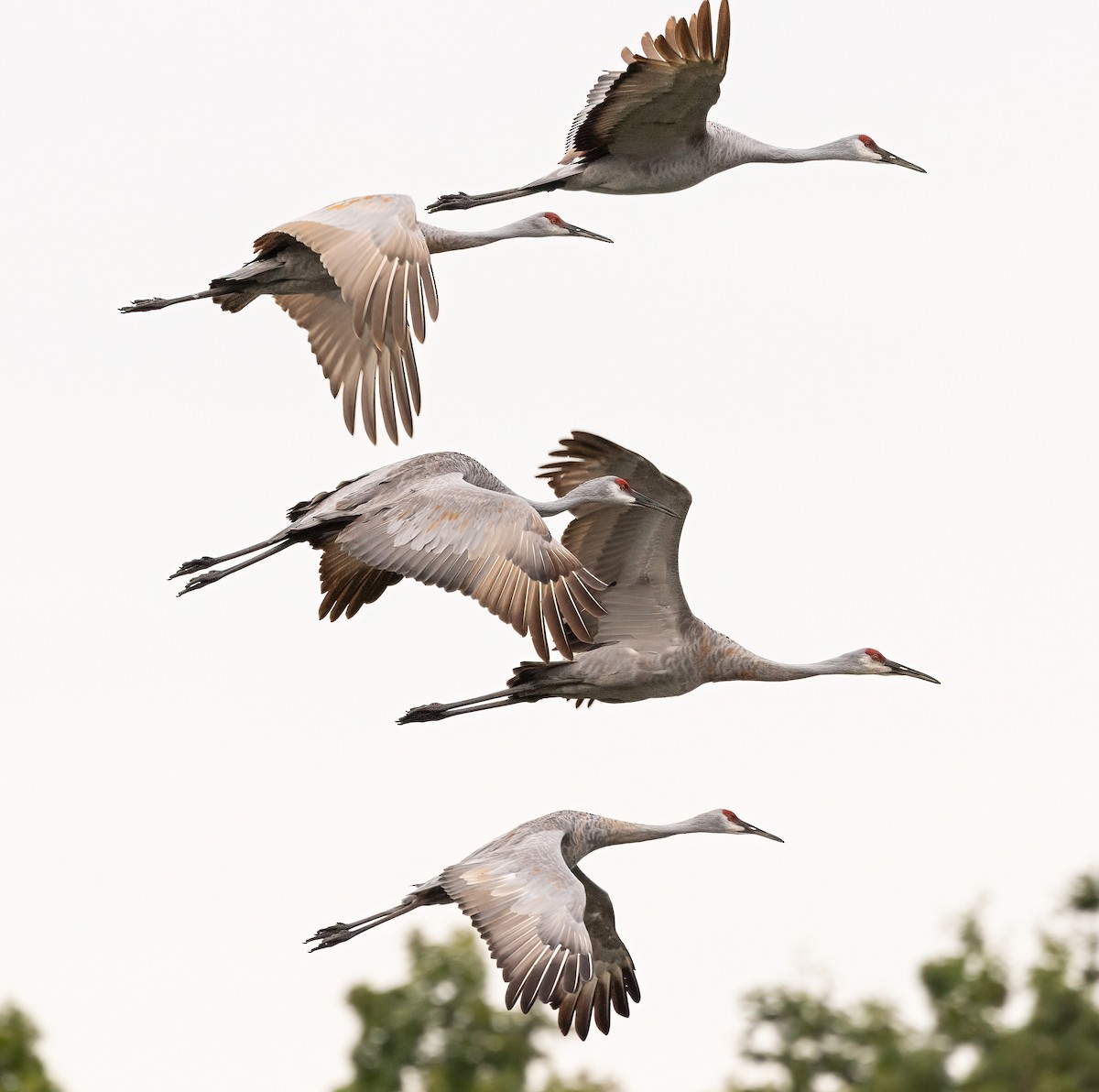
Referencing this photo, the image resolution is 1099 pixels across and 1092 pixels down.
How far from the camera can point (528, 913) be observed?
14805 millimetres

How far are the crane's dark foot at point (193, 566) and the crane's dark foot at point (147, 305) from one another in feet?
6.85

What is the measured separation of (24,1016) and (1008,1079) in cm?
1236

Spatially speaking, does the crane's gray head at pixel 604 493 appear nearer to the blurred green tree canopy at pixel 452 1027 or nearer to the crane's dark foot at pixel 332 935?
the crane's dark foot at pixel 332 935

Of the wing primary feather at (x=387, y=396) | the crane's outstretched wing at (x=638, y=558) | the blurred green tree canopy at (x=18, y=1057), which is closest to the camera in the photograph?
the wing primary feather at (x=387, y=396)

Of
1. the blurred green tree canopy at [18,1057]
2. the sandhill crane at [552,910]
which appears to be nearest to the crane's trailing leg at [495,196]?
the sandhill crane at [552,910]

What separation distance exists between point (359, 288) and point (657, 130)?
313 cm

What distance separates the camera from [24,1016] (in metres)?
33.0

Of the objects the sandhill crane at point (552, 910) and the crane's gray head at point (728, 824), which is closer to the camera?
the sandhill crane at point (552, 910)

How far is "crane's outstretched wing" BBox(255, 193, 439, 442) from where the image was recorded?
1553cm

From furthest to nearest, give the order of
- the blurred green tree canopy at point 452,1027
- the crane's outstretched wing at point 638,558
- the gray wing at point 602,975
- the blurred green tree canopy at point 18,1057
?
1. the blurred green tree canopy at point 452,1027
2. the blurred green tree canopy at point 18,1057
3. the crane's outstretched wing at point 638,558
4. the gray wing at point 602,975

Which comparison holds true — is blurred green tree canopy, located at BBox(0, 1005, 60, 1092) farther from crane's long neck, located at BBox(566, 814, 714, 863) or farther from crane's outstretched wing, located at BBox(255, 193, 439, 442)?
crane's outstretched wing, located at BBox(255, 193, 439, 442)

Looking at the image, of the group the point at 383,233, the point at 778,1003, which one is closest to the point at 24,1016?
the point at 778,1003

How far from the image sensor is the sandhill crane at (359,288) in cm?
1559

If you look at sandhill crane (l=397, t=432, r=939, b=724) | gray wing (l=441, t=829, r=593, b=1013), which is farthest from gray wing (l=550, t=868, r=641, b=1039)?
sandhill crane (l=397, t=432, r=939, b=724)
